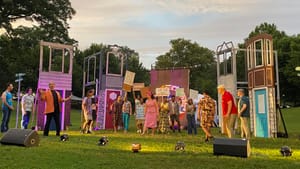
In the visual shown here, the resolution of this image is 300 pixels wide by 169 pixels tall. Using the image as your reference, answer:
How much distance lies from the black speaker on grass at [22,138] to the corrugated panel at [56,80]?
8985mm

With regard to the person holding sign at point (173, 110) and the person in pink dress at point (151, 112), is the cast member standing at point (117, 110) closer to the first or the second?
the person holding sign at point (173, 110)

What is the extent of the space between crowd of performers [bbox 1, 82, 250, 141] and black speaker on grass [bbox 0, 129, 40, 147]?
3.29 meters

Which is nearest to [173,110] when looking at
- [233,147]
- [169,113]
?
[169,113]

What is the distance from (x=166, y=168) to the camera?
672 centimetres

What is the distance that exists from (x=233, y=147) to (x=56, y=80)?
40.8 feet

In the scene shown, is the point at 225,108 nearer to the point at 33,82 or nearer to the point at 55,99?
the point at 55,99

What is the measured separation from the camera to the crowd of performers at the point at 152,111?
40.8 ft

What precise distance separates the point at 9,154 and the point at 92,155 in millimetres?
1758

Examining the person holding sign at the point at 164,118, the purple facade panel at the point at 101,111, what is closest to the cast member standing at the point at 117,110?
the purple facade panel at the point at 101,111

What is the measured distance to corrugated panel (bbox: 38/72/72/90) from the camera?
18.4 meters

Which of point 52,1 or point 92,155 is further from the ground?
point 52,1

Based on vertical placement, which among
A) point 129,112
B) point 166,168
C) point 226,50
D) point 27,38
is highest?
point 27,38

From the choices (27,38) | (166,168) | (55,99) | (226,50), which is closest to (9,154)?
(166,168)

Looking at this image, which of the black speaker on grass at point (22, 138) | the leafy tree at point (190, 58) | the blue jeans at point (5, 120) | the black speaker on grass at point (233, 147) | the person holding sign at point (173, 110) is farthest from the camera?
the leafy tree at point (190, 58)
